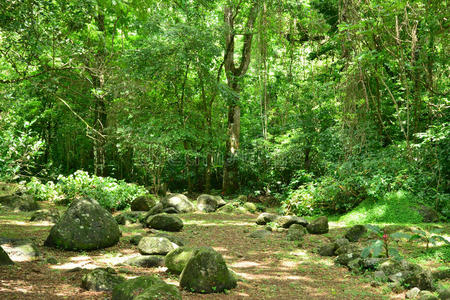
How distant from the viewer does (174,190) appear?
1694 centimetres

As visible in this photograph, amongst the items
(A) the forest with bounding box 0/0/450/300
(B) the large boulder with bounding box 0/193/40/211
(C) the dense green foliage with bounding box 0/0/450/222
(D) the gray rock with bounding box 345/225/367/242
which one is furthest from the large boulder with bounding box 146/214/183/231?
(B) the large boulder with bounding box 0/193/40/211

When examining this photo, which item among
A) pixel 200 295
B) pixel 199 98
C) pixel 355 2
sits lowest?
pixel 200 295

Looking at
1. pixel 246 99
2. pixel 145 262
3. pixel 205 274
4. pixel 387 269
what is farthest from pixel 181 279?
pixel 246 99

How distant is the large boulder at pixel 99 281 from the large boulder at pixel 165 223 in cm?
398

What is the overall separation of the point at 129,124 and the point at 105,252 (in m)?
7.52

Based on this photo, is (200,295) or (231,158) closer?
(200,295)

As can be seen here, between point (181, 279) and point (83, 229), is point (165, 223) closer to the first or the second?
point (83, 229)

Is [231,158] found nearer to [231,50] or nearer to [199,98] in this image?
[199,98]

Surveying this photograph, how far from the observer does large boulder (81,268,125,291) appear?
13.4 feet

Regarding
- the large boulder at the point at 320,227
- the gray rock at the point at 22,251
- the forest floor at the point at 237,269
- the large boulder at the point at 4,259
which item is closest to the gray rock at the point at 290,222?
the large boulder at the point at 320,227

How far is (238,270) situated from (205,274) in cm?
131

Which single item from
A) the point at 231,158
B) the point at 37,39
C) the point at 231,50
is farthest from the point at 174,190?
the point at 37,39

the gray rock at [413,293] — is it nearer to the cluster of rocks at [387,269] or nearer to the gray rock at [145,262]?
the cluster of rocks at [387,269]

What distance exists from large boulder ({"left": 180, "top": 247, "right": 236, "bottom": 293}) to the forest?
0.06ft
